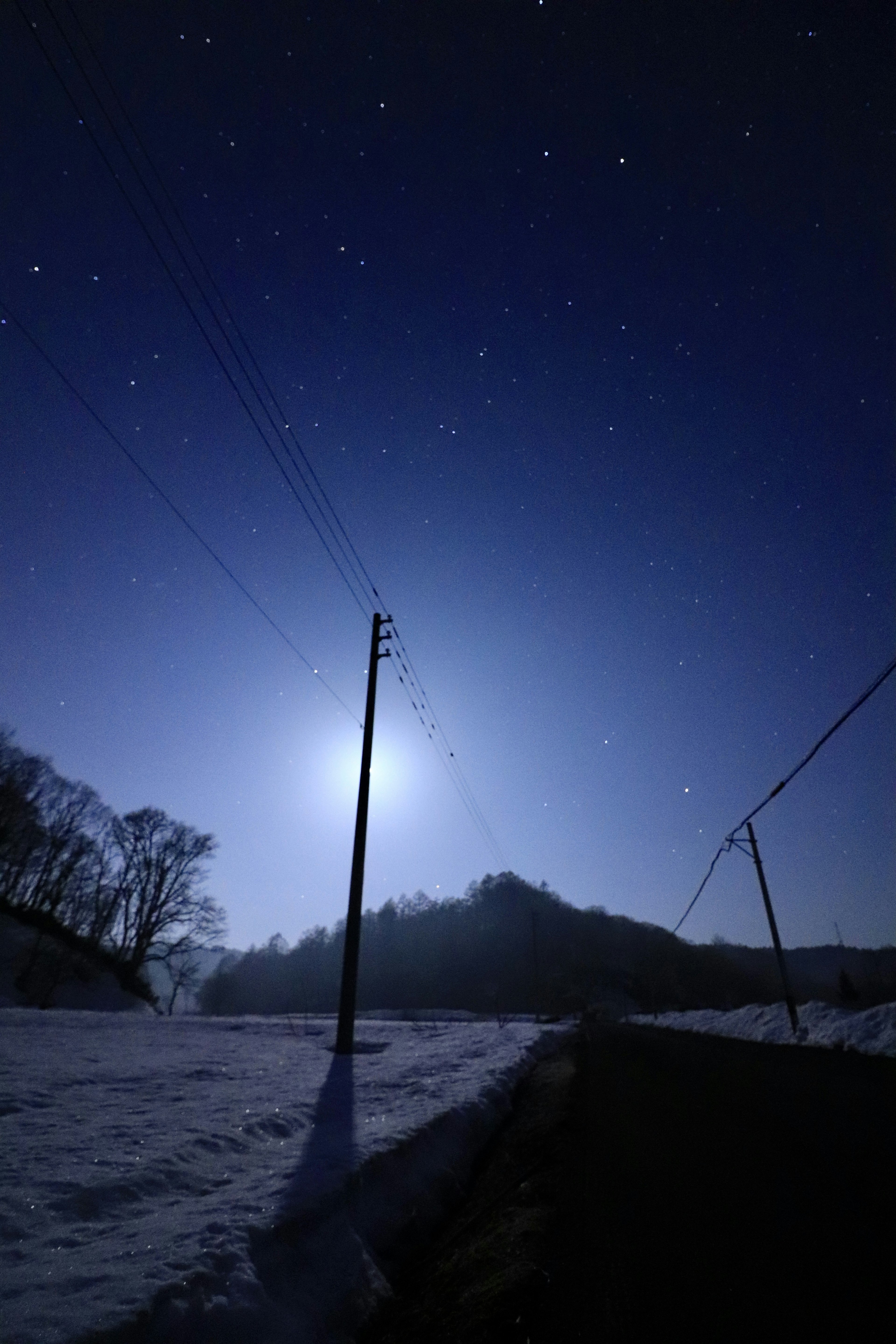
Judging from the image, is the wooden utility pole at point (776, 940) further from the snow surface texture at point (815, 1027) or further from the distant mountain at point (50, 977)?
the distant mountain at point (50, 977)

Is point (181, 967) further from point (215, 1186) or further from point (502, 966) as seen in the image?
point (502, 966)

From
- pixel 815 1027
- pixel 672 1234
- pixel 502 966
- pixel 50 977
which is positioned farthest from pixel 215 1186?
pixel 502 966

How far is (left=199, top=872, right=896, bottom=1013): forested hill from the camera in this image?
337 feet

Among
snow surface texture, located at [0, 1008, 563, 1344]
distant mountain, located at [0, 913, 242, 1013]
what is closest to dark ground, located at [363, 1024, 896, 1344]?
snow surface texture, located at [0, 1008, 563, 1344]

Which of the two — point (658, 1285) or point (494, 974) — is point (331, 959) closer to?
point (494, 974)

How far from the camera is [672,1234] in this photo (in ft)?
11.6

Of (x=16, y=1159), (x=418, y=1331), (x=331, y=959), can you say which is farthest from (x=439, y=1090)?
(x=331, y=959)

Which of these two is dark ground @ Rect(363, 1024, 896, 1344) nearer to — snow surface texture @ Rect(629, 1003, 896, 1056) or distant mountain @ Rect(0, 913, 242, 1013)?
snow surface texture @ Rect(629, 1003, 896, 1056)

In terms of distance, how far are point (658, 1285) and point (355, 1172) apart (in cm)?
209

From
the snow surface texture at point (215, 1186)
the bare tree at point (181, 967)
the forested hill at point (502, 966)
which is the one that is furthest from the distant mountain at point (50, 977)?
the forested hill at point (502, 966)

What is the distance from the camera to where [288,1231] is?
10.5ft

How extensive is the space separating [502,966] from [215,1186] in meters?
122

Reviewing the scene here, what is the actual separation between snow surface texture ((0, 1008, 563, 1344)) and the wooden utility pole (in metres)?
18.0

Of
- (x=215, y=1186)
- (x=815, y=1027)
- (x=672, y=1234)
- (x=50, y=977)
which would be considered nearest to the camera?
(x=672, y=1234)
